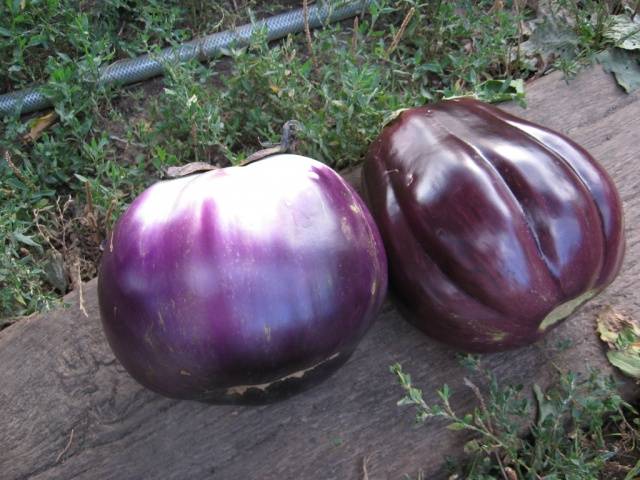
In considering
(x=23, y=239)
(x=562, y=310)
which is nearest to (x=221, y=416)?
(x=23, y=239)

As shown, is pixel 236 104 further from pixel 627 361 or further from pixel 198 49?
pixel 627 361

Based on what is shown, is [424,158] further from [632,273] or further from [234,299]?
[632,273]

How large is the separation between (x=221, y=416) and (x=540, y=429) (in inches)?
27.7

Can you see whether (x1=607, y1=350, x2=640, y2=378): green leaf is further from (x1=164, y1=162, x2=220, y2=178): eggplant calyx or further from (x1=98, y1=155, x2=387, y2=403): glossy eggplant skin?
(x1=164, y1=162, x2=220, y2=178): eggplant calyx

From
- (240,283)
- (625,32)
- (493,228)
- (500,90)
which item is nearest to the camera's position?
(240,283)

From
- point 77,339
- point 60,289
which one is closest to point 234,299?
point 77,339

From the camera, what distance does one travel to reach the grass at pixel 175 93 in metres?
1.67

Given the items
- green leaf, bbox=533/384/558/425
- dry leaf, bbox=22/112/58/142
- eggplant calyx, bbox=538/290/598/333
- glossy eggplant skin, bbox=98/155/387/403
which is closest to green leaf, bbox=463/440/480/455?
green leaf, bbox=533/384/558/425

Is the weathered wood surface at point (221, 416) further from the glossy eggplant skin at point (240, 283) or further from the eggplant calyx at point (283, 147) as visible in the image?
the eggplant calyx at point (283, 147)

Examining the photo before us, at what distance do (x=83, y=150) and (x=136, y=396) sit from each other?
721 millimetres

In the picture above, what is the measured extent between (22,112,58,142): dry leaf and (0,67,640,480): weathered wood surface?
22.6 inches

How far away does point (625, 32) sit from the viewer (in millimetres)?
1887

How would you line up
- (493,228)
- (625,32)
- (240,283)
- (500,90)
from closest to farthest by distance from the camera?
1. (240,283)
2. (493,228)
3. (500,90)
4. (625,32)

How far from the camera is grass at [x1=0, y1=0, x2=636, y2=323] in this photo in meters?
1.67
